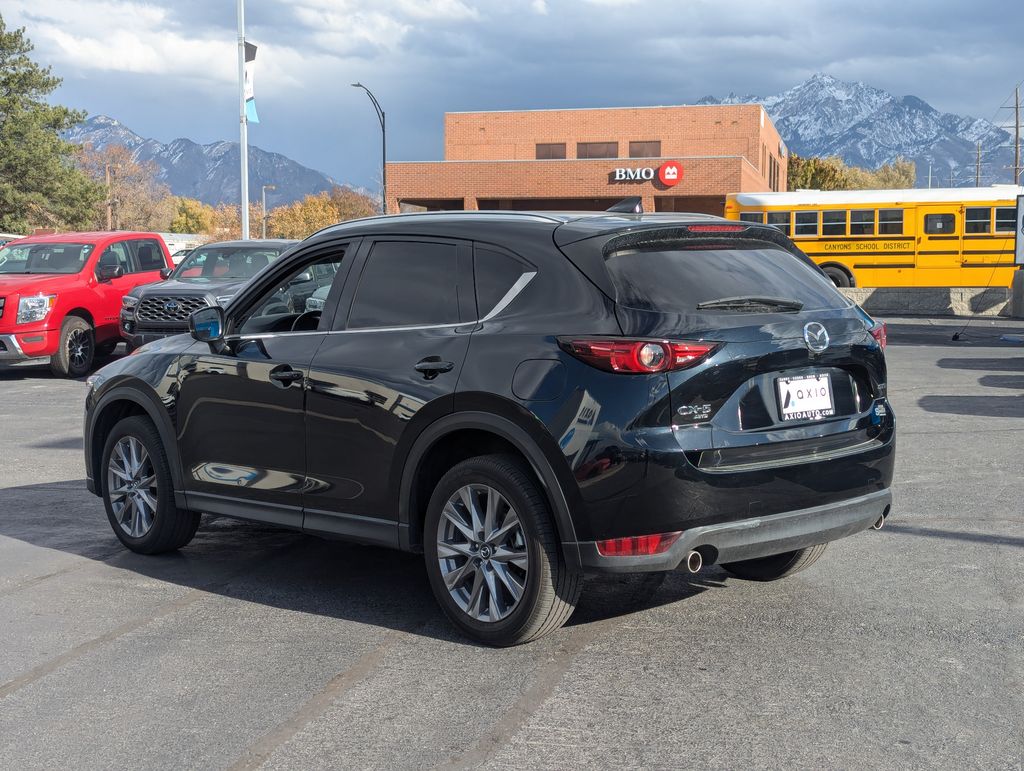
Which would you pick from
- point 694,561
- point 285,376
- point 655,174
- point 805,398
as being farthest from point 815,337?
point 655,174

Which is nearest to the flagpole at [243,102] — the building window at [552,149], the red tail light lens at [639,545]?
the red tail light lens at [639,545]

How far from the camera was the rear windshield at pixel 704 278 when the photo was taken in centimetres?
477

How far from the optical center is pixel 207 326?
20.4 feet

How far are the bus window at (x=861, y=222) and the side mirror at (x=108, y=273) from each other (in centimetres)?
2193

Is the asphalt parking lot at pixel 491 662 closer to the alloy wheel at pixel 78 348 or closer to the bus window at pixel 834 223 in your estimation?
the alloy wheel at pixel 78 348

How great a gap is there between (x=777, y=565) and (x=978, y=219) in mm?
29169

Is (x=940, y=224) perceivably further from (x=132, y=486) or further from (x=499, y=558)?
(x=499, y=558)

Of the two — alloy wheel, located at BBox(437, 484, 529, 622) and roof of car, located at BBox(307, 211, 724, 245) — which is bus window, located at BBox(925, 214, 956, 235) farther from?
alloy wheel, located at BBox(437, 484, 529, 622)

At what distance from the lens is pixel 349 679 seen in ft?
15.2

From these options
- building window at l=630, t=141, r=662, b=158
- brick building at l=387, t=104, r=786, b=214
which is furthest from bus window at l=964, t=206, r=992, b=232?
building window at l=630, t=141, r=662, b=158

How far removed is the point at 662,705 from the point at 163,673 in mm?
1926

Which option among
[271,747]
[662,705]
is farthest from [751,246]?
[271,747]

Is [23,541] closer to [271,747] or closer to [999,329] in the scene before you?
[271,747]

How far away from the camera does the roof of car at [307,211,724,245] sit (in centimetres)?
505
